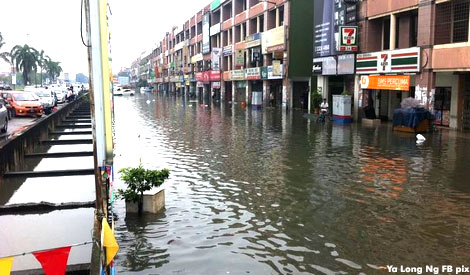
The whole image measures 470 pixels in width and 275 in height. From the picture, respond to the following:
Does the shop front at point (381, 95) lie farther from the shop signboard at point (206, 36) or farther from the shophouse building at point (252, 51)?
the shop signboard at point (206, 36)

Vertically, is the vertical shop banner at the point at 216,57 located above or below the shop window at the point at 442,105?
above

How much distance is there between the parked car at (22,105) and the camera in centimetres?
3069

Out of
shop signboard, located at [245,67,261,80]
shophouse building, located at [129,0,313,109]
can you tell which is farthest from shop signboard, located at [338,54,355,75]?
shop signboard, located at [245,67,261,80]

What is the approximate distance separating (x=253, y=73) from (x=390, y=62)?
2476cm

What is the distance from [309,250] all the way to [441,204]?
4067 millimetres

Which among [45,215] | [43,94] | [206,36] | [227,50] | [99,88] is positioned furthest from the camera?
[206,36]

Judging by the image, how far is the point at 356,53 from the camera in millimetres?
31391

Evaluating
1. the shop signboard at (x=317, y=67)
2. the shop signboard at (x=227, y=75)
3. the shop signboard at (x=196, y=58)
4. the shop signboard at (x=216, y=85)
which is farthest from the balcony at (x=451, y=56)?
the shop signboard at (x=196, y=58)

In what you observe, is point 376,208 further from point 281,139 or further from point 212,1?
point 212,1

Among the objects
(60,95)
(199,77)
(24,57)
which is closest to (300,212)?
(60,95)

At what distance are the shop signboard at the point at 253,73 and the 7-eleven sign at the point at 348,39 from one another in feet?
62.2

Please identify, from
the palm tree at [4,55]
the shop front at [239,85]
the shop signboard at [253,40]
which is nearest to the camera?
the shop signboard at [253,40]

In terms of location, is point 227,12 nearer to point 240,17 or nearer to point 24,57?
point 240,17

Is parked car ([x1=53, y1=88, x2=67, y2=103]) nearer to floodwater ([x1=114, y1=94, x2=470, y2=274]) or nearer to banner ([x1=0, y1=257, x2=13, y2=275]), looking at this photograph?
floodwater ([x1=114, y1=94, x2=470, y2=274])
